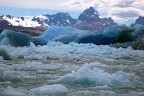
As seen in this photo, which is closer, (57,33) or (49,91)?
(49,91)

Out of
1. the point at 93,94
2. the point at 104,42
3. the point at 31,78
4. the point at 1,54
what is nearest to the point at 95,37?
the point at 104,42

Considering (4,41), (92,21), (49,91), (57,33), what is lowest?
(49,91)

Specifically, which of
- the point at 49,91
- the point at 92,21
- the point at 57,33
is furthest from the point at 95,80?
the point at 92,21

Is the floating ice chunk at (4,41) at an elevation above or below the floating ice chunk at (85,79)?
above

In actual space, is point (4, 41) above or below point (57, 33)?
below

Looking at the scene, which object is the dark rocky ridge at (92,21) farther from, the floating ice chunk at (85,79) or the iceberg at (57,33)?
the floating ice chunk at (85,79)

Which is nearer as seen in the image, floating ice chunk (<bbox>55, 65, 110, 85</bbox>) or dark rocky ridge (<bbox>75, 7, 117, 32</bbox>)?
floating ice chunk (<bbox>55, 65, 110, 85</bbox>)

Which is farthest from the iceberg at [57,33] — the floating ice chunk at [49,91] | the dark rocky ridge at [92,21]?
the dark rocky ridge at [92,21]

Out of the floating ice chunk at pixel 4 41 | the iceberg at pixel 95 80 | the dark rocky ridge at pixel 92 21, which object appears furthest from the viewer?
the dark rocky ridge at pixel 92 21

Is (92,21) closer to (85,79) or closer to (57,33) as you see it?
(57,33)

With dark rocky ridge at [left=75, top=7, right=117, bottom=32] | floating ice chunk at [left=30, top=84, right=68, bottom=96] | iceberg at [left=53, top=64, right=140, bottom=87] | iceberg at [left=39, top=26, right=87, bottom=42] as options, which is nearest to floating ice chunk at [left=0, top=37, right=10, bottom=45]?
iceberg at [left=39, top=26, right=87, bottom=42]

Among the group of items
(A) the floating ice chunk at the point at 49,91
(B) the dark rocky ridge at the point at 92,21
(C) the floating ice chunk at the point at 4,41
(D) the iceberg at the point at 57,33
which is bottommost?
(A) the floating ice chunk at the point at 49,91

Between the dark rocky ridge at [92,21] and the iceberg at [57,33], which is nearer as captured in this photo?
the iceberg at [57,33]

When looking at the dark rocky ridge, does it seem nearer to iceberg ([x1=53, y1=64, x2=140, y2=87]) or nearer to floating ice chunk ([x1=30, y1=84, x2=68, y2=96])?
iceberg ([x1=53, y1=64, x2=140, y2=87])
